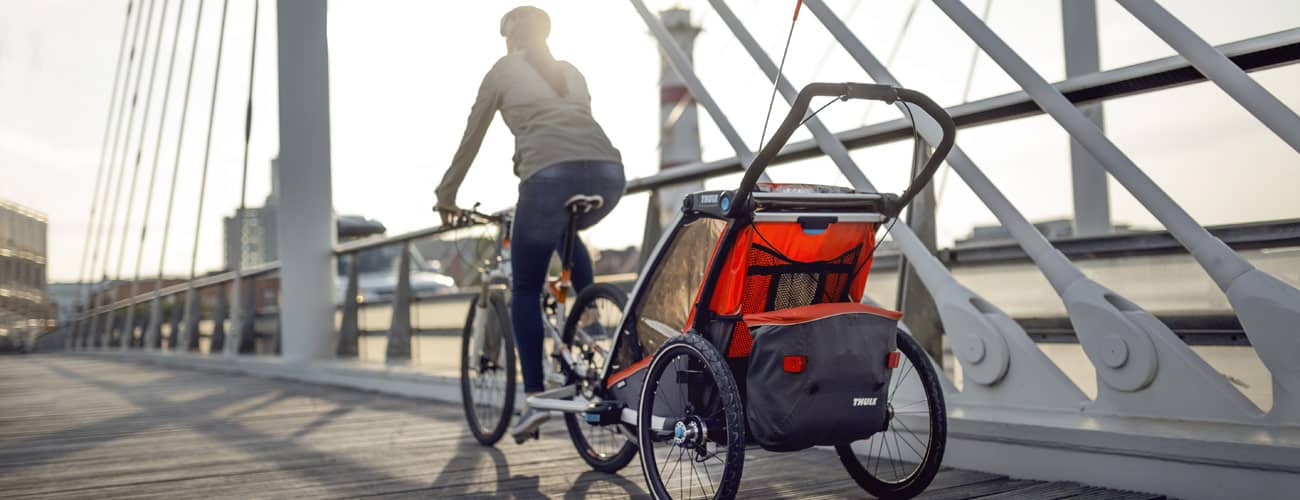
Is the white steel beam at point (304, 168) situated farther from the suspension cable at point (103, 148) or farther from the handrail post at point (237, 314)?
the suspension cable at point (103, 148)

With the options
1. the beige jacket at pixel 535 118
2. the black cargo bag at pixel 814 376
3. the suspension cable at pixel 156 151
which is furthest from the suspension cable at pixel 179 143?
the black cargo bag at pixel 814 376

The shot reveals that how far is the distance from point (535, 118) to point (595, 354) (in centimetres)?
63

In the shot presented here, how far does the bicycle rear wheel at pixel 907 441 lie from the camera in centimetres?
210

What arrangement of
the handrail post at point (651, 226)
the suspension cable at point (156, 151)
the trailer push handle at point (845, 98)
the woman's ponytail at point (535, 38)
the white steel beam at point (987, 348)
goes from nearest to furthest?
the trailer push handle at point (845, 98), the white steel beam at point (987, 348), the woman's ponytail at point (535, 38), the handrail post at point (651, 226), the suspension cable at point (156, 151)

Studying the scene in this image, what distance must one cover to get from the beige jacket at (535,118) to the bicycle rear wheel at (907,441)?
3.30 ft

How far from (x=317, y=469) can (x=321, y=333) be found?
3672 mm

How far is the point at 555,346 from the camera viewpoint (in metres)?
3.02

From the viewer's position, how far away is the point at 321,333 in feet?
21.4

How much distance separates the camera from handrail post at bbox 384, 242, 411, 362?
18.5ft

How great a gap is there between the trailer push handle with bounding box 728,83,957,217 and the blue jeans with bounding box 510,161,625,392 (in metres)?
0.96

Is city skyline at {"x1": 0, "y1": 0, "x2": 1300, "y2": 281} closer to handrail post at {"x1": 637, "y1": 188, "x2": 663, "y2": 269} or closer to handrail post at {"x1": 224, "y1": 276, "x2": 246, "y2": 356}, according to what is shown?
handrail post at {"x1": 637, "y1": 188, "x2": 663, "y2": 269}

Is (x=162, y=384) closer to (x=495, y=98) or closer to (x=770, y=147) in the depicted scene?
(x=495, y=98)

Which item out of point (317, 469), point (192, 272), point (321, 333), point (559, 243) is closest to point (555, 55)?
point (559, 243)

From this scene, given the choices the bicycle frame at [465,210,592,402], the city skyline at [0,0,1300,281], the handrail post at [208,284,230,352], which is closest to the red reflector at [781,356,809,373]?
the city skyline at [0,0,1300,281]
